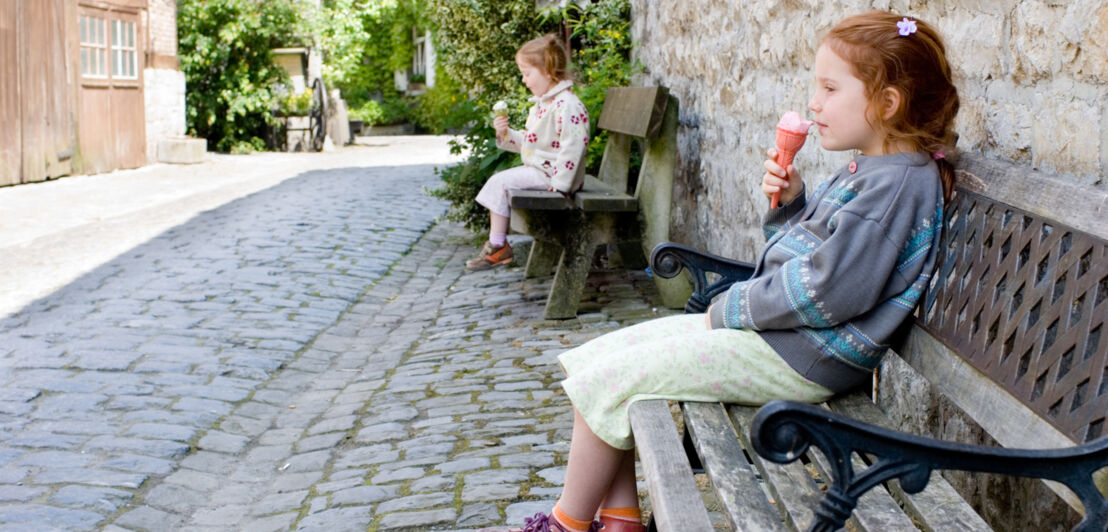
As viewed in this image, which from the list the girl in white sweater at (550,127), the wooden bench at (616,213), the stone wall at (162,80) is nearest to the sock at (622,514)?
the wooden bench at (616,213)

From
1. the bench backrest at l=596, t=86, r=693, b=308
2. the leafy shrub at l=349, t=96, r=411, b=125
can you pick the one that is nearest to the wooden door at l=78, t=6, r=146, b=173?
the leafy shrub at l=349, t=96, r=411, b=125

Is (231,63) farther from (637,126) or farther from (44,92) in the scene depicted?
(637,126)

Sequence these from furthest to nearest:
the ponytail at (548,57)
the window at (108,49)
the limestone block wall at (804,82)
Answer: the window at (108,49) → the ponytail at (548,57) → the limestone block wall at (804,82)

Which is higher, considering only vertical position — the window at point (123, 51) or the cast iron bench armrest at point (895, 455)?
the window at point (123, 51)

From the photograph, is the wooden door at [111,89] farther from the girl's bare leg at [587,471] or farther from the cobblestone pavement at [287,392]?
the girl's bare leg at [587,471]

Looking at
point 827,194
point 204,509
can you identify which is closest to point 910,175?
point 827,194

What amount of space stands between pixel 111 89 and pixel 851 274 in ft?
47.3

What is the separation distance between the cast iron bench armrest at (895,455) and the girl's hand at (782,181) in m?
1.22

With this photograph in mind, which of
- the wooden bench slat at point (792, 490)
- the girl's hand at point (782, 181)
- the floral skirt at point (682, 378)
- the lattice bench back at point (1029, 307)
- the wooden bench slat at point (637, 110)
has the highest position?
the wooden bench slat at point (637, 110)

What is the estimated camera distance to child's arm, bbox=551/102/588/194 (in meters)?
5.53

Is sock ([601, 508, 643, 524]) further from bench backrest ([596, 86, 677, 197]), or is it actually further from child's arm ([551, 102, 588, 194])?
child's arm ([551, 102, 588, 194])

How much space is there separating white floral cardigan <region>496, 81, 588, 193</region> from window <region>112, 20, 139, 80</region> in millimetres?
10884

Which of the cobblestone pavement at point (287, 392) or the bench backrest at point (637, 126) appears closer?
the cobblestone pavement at point (287, 392)

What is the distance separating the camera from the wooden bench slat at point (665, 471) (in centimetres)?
181
